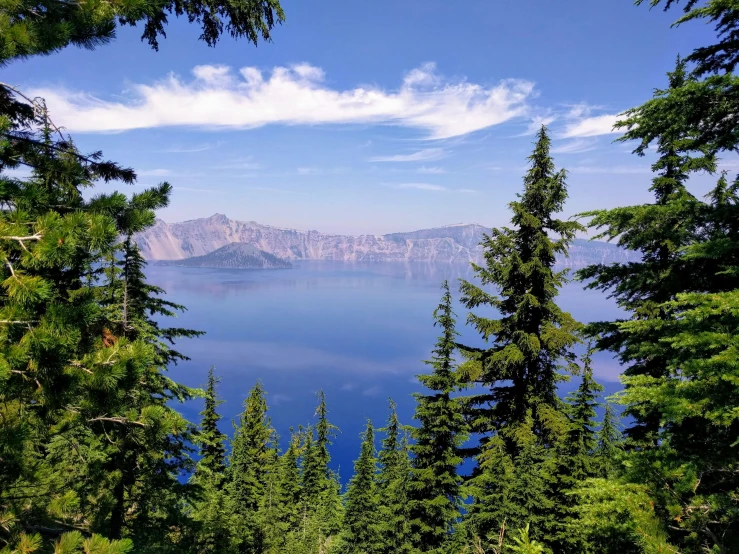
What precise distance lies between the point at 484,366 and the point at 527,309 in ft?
7.69

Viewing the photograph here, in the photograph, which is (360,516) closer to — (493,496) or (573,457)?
(493,496)

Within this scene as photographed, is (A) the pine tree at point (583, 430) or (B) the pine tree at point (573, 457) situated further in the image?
(A) the pine tree at point (583, 430)

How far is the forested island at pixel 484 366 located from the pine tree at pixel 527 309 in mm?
71

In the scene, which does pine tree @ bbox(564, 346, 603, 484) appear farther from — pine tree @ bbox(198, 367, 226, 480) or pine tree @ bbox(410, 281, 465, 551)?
pine tree @ bbox(198, 367, 226, 480)

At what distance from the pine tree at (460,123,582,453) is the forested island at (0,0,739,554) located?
7cm

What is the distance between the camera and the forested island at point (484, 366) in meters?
3.52

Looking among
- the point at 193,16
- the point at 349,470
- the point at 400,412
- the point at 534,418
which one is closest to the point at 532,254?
the point at 534,418

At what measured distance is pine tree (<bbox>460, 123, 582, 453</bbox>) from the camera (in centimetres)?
1201

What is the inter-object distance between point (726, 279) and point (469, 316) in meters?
7.22

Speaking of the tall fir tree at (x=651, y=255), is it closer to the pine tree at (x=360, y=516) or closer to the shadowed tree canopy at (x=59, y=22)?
the shadowed tree canopy at (x=59, y=22)

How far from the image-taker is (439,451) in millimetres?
14281

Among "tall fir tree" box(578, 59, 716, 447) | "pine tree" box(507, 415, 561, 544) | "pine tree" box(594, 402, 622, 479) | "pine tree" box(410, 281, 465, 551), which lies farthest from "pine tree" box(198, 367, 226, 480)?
"tall fir tree" box(578, 59, 716, 447)

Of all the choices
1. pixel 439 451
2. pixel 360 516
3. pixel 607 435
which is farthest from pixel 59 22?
pixel 360 516

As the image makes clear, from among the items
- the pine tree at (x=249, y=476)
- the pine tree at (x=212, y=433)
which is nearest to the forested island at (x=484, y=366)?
the pine tree at (x=249, y=476)
